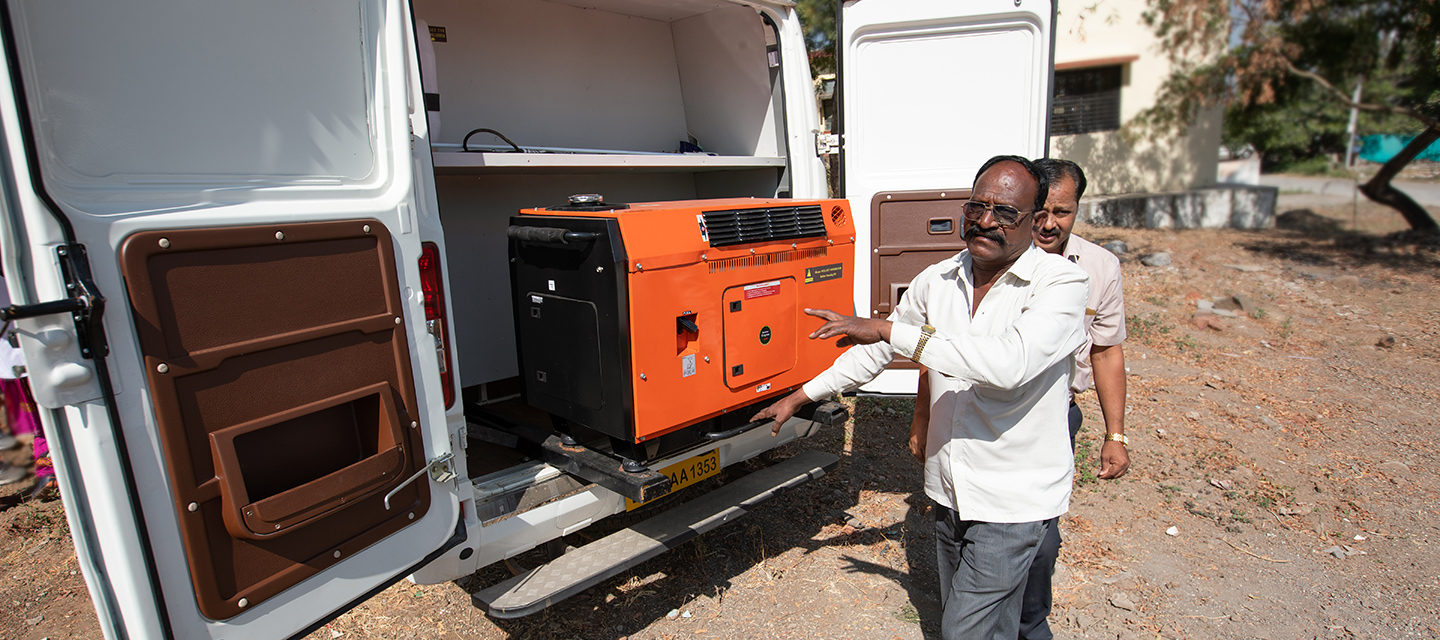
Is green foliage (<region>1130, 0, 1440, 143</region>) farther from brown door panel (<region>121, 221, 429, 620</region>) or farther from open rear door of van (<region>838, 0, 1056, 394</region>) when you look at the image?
brown door panel (<region>121, 221, 429, 620</region>)

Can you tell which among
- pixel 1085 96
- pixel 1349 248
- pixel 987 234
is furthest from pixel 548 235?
pixel 1349 248

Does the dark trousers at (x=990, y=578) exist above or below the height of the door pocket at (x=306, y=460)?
below

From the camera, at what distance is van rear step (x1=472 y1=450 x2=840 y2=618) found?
7.55 ft

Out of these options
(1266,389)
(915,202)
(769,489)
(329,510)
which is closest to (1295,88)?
(1266,389)

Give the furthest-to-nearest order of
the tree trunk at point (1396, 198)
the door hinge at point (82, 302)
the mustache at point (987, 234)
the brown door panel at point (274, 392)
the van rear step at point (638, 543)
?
1. the tree trunk at point (1396, 198)
2. the van rear step at point (638, 543)
3. the mustache at point (987, 234)
4. the brown door panel at point (274, 392)
5. the door hinge at point (82, 302)

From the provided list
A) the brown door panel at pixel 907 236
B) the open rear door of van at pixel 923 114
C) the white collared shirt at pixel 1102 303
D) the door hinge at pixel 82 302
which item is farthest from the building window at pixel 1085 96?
the door hinge at pixel 82 302

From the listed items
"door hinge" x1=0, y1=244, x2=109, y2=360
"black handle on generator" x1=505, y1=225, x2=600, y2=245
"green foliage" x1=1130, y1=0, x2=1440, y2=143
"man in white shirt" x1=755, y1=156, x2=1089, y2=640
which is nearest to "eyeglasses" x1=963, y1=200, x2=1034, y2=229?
"man in white shirt" x1=755, y1=156, x2=1089, y2=640

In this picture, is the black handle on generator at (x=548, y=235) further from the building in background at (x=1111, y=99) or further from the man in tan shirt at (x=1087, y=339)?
the building in background at (x=1111, y=99)

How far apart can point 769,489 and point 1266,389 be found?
15.3 feet

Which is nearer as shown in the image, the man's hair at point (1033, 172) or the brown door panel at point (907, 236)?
the man's hair at point (1033, 172)

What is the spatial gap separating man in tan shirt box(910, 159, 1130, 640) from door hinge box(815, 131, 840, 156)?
100 centimetres

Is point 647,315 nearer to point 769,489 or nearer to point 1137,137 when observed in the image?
point 769,489

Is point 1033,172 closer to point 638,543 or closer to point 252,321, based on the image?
point 638,543

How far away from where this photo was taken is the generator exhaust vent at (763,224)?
2.52 metres
